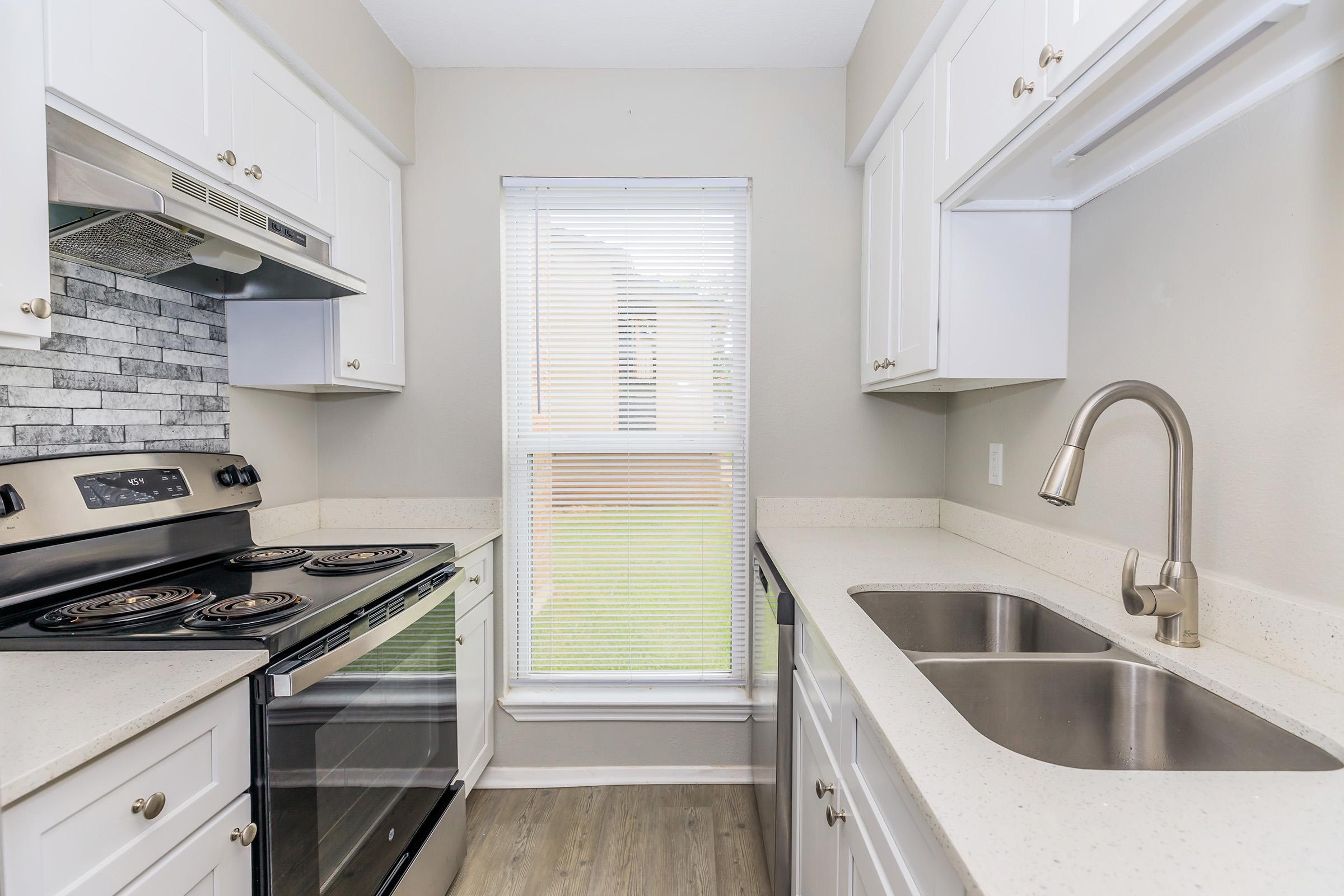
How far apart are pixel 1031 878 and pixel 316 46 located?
2278mm

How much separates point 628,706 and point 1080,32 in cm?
224

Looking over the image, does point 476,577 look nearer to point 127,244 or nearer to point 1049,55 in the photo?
point 127,244

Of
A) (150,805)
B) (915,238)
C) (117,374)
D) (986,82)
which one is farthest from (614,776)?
(986,82)

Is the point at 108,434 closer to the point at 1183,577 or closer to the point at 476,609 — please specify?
the point at 476,609

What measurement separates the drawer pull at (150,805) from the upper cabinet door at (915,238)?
5.57 feet

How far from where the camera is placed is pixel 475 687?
7.07ft

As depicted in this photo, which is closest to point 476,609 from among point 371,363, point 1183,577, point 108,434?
point 371,363

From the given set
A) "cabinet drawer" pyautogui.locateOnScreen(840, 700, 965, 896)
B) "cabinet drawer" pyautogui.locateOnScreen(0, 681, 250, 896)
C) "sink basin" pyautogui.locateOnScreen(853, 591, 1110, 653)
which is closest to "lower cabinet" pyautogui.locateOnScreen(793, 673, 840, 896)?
"cabinet drawer" pyautogui.locateOnScreen(840, 700, 965, 896)

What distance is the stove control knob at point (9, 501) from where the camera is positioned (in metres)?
1.22

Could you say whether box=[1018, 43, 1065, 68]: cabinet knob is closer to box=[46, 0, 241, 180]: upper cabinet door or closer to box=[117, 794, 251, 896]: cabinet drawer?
box=[46, 0, 241, 180]: upper cabinet door

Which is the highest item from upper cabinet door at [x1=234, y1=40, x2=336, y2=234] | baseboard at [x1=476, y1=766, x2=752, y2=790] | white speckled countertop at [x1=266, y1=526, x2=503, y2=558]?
upper cabinet door at [x1=234, y1=40, x2=336, y2=234]

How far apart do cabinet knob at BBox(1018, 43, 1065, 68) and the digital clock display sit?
205 cm

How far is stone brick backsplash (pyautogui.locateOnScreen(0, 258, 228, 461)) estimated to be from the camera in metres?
1.33

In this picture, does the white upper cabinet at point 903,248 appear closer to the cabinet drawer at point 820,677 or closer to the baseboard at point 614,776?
the cabinet drawer at point 820,677
